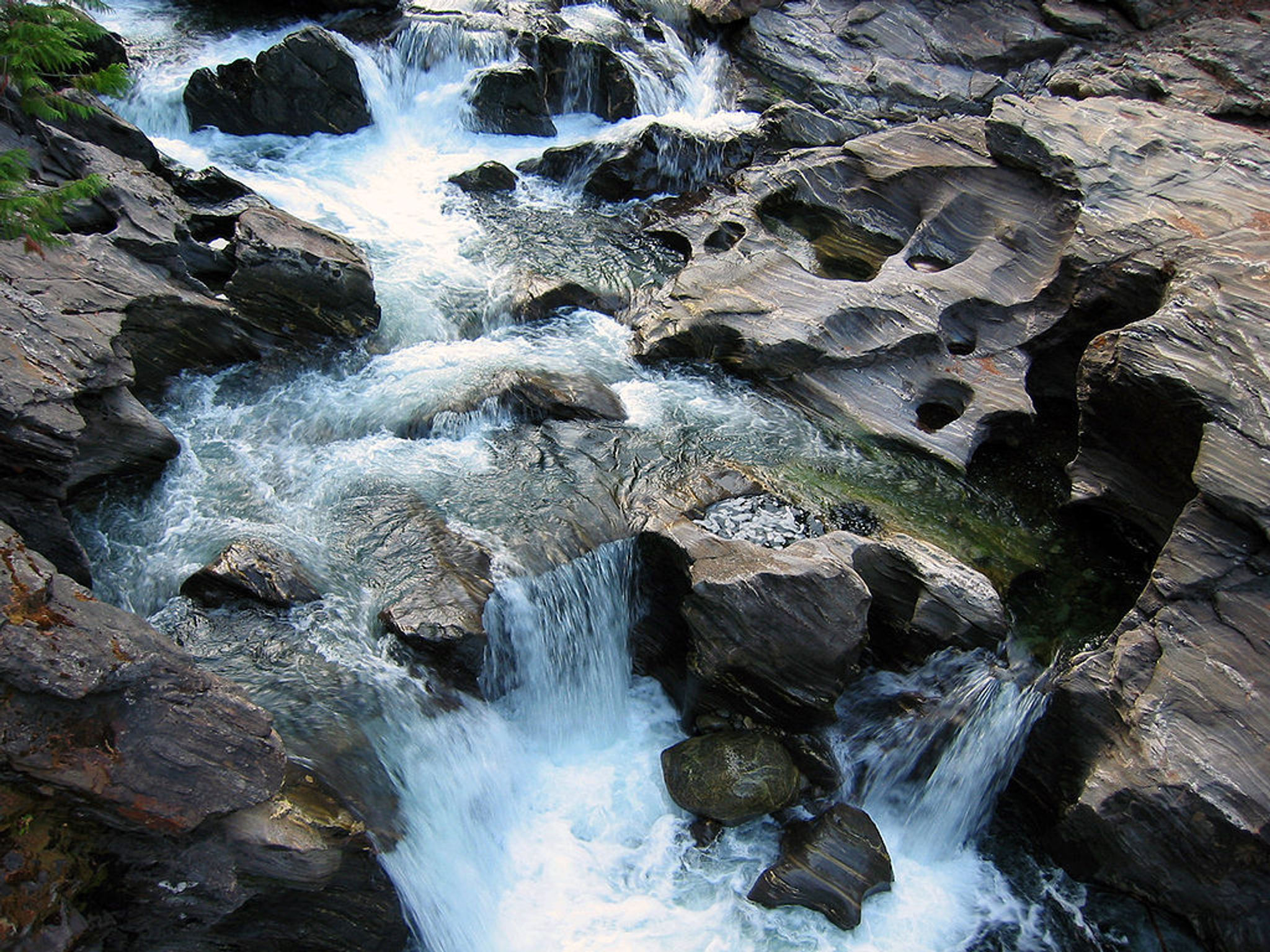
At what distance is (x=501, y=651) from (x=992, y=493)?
19.6ft

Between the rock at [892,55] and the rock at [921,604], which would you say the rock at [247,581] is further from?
the rock at [892,55]

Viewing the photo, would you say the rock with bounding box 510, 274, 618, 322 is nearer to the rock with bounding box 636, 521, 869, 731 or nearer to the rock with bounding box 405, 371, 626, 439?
the rock with bounding box 405, 371, 626, 439

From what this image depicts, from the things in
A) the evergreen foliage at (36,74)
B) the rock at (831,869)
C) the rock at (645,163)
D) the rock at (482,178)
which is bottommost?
the rock at (831,869)

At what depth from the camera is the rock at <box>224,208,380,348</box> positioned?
11.3 meters

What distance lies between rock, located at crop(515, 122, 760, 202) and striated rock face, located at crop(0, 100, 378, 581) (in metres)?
5.15

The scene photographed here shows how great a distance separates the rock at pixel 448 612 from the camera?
8.13m

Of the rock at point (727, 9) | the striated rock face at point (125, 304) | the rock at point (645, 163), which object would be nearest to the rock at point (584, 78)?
the rock at point (645, 163)

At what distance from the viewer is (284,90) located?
1570 centimetres

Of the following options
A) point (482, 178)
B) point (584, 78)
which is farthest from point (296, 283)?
point (584, 78)

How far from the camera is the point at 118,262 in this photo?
10.2 m

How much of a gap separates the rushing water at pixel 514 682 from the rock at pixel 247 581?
193 millimetres

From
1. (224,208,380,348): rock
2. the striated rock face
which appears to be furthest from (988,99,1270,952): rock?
the striated rock face

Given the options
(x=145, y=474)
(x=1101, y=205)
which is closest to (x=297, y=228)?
(x=145, y=474)

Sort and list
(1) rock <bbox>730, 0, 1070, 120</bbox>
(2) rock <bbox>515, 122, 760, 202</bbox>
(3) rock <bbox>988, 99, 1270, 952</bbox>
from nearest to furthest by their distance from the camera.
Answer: (3) rock <bbox>988, 99, 1270, 952</bbox> → (2) rock <bbox>515, 122, 760, 202</bbox> → (1) rock <bbox>730, 0, 1070, 120</bbox>
